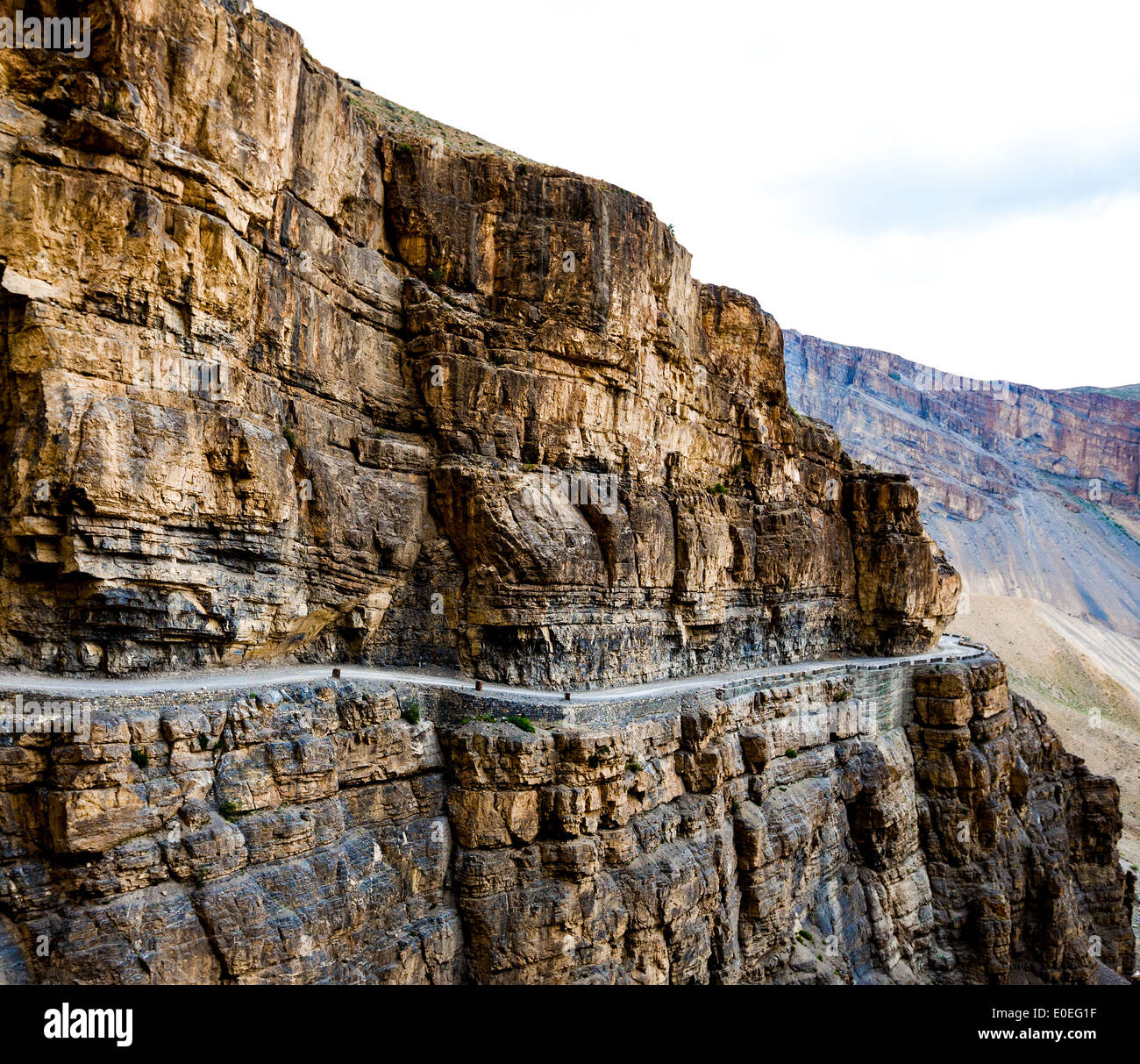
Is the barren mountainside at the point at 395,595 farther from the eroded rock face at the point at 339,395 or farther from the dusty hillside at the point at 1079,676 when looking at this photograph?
the dusty hillside at the point at 1079,676

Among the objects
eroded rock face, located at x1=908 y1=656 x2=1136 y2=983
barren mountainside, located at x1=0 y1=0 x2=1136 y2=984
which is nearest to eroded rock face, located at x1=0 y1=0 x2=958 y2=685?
barren mountainside, located at x1=0 y1=0 x2=1136 y2=984

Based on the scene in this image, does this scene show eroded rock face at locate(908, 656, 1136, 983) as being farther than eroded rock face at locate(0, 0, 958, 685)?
Yes

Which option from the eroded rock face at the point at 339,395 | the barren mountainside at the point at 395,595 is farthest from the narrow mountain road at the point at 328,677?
the eroded rock face at the point at 339,395

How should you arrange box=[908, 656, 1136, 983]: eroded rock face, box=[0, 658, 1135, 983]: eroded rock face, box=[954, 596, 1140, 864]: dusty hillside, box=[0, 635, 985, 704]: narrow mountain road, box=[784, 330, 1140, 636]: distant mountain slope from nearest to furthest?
box=[0, 658, 1135, 983]: eroded rock face → box=[0, 635, 985, 704]: narrow mountain road → box=[908, 656, 1136, 983]: eroded rock face → box=[954, 596, 1140, 864]: dusty hillside → box=[784, 330, 1140, 636]: distant mountain slope

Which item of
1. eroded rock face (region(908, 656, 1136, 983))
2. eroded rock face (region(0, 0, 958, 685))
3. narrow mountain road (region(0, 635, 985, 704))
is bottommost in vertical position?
eroded rock face (region(908, 656, 1136, 983))

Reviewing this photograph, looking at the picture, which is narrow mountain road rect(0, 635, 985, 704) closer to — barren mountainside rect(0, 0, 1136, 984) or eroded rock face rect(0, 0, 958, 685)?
barren mountainside rect(0, 0, 1136, 984)

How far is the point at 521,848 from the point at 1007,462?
14389 cm

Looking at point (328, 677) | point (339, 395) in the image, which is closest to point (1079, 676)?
point (339, 395)

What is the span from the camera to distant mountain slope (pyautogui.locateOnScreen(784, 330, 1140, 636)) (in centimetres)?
11856

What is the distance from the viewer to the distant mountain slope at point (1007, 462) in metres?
119

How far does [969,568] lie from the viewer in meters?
115

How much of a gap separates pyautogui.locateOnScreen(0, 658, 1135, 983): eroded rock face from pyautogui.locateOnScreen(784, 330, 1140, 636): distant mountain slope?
79.0 metres

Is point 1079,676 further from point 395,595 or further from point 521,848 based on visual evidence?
point 395,595

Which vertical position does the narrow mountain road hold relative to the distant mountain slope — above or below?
below
